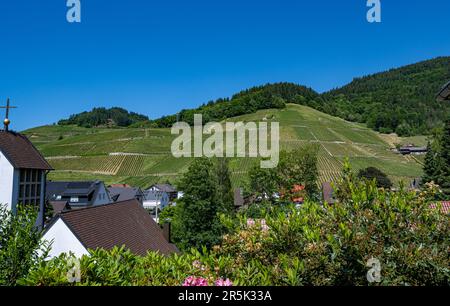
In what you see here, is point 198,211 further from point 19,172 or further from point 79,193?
point 79,193

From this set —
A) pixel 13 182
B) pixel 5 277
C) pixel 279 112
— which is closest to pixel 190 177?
pixel 13 182

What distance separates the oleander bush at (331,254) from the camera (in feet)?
13.7

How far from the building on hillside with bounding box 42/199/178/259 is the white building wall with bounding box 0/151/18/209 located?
14.4ft

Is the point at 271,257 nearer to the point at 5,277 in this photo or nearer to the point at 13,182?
the point at 5,277

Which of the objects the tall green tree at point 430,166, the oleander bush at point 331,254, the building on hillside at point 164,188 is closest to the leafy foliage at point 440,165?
the tall green tree at point 430,166

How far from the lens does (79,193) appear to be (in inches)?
2114

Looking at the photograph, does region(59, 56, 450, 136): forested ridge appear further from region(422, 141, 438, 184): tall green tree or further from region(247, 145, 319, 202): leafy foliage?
region(247, 145, 319, 202): leafy foliage

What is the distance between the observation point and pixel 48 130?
16138 centimetres

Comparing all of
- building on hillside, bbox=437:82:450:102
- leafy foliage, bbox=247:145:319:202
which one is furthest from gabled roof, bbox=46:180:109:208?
building on hillside, bbox=437:82:450:102

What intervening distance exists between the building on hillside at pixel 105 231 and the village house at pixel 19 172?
141 inches

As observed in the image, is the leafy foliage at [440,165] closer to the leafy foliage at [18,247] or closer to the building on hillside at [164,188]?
the building on hillside at [164,188]

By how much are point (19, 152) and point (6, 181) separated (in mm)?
1939

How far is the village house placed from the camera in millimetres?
17688
